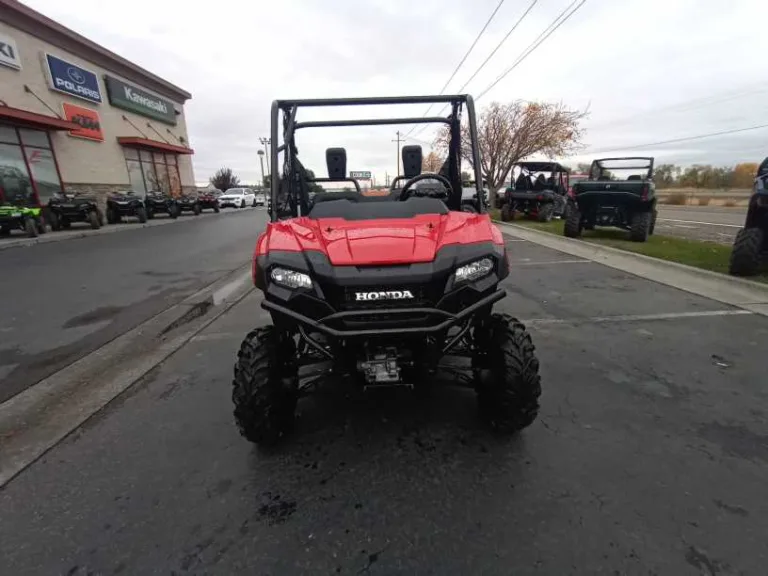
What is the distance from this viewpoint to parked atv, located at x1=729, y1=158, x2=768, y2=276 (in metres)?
5.46

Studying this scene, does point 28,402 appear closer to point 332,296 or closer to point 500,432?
point 332,296

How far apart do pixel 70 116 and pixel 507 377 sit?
79.0ft

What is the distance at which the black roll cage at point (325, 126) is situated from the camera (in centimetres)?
281

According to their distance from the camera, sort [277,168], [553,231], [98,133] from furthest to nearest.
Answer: [98,133], [553,231], [277,168]

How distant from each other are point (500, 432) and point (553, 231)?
11.0 m

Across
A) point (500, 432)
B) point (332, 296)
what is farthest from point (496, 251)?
point (500, 432)

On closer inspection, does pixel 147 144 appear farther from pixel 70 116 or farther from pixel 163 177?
pixel 70 116

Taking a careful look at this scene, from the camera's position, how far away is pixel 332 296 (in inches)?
77.0

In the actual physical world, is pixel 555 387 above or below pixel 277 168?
below

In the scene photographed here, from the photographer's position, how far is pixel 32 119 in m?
15.7

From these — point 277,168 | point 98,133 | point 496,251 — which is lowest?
point 496,251

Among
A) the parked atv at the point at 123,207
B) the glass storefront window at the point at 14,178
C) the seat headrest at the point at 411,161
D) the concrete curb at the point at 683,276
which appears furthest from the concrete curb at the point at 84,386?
the parked atv at the point at 123,207

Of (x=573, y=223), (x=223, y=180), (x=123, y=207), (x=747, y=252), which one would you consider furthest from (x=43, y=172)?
(x=223, y=180)

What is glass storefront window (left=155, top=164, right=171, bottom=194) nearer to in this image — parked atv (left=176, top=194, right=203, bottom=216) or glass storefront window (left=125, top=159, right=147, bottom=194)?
glass storefront window (left=125, top=159, right=147, bottom=194)
